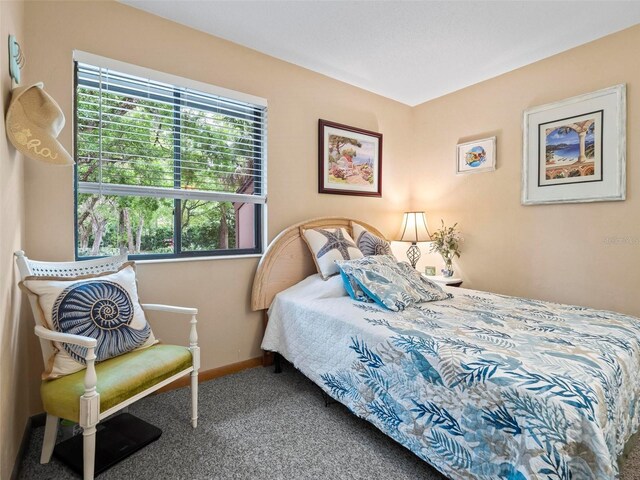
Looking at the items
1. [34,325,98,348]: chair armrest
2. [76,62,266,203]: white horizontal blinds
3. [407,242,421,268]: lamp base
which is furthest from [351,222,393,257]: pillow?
[34,325,98,348]: chair armrest

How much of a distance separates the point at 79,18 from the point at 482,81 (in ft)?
10.6

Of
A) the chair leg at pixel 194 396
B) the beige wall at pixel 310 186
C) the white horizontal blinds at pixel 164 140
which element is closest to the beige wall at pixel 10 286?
the beige wall at pixel 310 186

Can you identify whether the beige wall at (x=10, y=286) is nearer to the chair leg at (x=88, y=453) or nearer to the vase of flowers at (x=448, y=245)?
the chair leg at (x=88, y=453)

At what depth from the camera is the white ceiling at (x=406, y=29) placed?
218 cm

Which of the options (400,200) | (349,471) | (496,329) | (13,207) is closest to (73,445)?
(13,207)

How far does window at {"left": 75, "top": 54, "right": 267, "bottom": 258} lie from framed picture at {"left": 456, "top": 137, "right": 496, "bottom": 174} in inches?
78.2

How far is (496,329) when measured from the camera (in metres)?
1.70

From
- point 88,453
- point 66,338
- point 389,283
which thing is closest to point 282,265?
point 389,283

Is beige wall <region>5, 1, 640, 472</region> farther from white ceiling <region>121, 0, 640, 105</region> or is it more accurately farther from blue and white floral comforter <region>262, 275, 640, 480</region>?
blue and white floral comforter <region>262, 275, 640, 480</region>

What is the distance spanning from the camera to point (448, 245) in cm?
339

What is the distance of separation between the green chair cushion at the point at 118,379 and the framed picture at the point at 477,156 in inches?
117

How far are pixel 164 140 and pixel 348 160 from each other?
166 centimetres

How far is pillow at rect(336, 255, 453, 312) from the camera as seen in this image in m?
2.14

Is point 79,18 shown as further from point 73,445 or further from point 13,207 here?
point 73,445
